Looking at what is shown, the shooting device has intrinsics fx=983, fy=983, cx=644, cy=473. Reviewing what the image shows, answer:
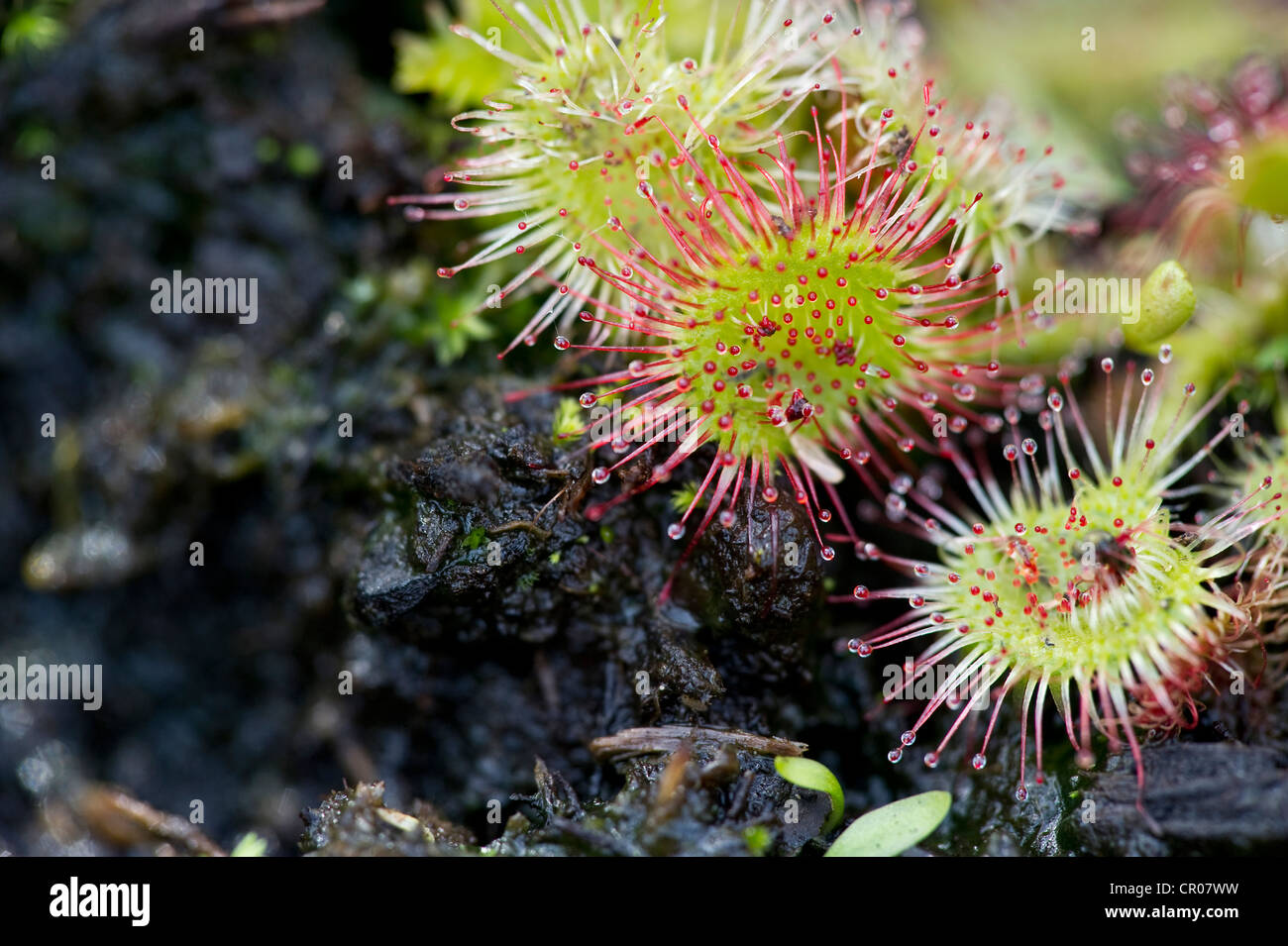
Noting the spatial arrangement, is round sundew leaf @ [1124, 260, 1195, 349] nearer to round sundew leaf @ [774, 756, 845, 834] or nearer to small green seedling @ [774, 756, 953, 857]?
small green seedling @ [774, 756, 953, 857]

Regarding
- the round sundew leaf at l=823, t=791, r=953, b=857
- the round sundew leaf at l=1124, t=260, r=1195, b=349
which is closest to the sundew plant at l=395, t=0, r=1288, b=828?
the round sundew leaf at l=1124, t=260, r=1195, b=349

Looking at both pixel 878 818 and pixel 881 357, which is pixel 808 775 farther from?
pixel 881 357

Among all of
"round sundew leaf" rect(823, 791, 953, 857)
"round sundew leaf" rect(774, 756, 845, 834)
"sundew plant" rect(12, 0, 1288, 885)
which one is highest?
"sundew plant" rect(12, 0, 1288, 885)

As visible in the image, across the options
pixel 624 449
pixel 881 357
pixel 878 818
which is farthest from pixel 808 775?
pixel 881 357

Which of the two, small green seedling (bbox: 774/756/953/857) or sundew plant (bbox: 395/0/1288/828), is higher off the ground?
sundew plant (bbox: 395/0/1288/828)

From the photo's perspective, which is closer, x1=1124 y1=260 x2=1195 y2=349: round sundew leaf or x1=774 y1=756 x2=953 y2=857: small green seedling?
x1=774 y1=756 x2=953 y2=857: small green seedling

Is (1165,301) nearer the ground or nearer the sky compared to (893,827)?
nearer the sky
